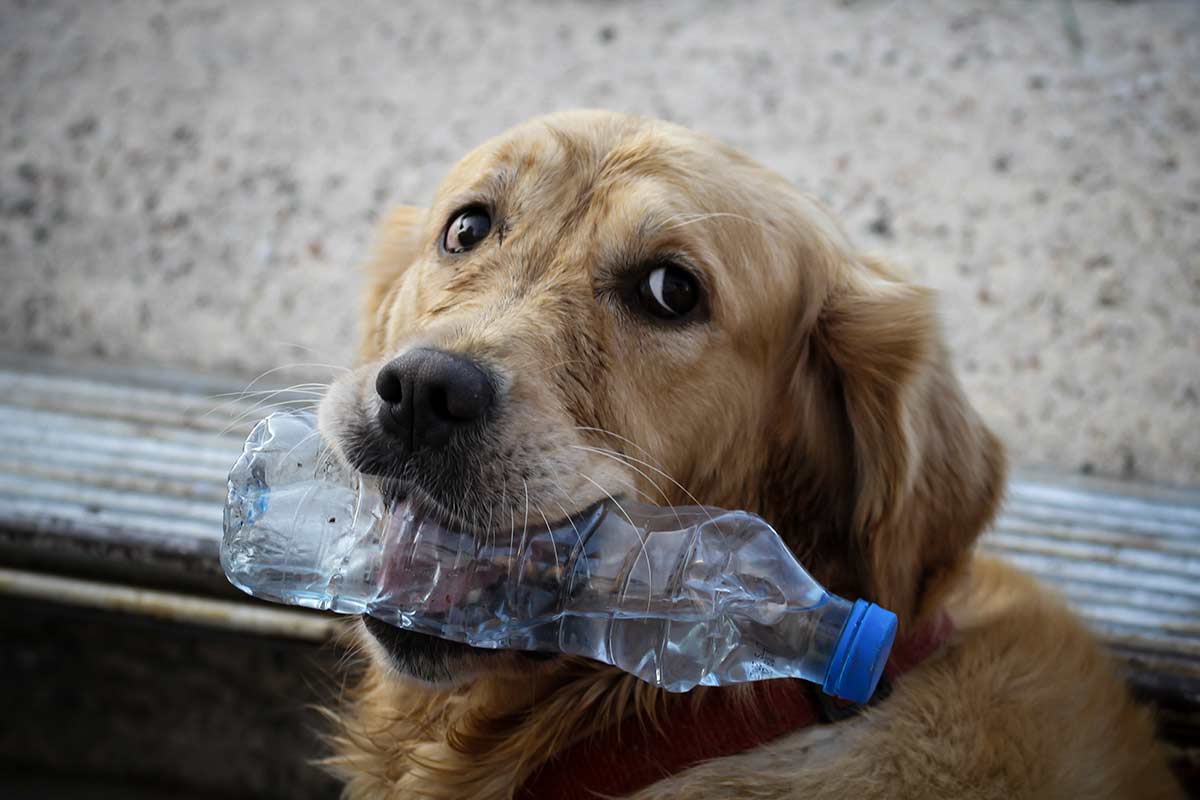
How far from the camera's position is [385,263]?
2.45 meters

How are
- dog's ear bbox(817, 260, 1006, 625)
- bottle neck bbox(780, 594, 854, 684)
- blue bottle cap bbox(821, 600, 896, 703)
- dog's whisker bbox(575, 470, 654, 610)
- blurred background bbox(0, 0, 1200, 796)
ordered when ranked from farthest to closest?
blurred background bbox(0, 0, 1200, 796), dog's ear bbox(817, 260, 1006, 625), dog's whisker bbox(575, 470, 654, 610), bottle neck bbox(780, 594, 854, 684), blue bottle cap bbox(821, 600, 896, 703)

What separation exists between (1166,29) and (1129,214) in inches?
50.3

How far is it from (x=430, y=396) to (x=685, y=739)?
0.76m

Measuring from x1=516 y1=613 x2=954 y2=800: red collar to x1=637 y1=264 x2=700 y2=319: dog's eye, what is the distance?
2.27 feet

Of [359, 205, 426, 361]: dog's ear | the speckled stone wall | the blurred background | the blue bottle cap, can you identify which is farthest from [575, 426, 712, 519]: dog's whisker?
the speckled stone wall

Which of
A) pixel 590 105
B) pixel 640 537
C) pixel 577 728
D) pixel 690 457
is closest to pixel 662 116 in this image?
pixel 590 105

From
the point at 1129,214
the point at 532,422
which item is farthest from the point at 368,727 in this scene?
the point at 1129,214

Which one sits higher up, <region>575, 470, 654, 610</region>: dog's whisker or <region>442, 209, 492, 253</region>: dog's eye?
<region>442, 209, 492, 253</region>: dog's eye

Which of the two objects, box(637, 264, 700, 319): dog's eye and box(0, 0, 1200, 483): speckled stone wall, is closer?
box(637, 264, 700, 319): dog's eye

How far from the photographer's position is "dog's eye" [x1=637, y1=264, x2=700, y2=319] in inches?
70.7

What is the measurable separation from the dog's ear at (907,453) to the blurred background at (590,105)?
1.42m

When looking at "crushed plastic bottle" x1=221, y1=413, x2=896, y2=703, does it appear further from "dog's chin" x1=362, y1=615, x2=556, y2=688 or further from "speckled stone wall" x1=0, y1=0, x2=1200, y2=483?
"speckled stone wall" x1=0, y1=0, x2=1200, y2=483

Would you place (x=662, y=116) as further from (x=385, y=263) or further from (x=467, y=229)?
(x=467, y=229)

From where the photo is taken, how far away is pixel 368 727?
78.5 inches
